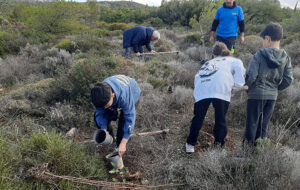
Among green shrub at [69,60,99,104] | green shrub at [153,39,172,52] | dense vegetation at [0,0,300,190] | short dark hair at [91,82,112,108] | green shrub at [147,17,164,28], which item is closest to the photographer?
short dark hair at [91,82,112,108]

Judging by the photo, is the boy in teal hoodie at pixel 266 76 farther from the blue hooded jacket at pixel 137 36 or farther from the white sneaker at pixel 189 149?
the blue hooded jacket at pixel 137 36

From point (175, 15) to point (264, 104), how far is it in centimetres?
1916

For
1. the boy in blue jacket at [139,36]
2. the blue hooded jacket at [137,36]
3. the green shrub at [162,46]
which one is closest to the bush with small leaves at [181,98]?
the boy in blue jacket at [139,36]

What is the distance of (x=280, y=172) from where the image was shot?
85.2 inches

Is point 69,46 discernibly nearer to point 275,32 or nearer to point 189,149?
point 189,149

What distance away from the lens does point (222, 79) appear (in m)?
2.57

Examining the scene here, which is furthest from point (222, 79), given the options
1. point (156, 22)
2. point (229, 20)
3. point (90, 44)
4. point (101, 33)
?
point (156, 22)

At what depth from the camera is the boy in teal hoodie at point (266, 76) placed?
2498mm

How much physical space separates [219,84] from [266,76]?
599 mm

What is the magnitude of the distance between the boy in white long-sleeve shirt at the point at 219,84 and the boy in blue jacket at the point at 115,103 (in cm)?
98

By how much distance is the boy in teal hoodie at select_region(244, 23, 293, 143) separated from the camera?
2.50 metres

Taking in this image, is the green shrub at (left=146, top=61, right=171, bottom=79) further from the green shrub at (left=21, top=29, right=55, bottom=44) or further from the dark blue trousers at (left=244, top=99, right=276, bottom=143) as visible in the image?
the green shrub at (left=21, top=29, right=55, bottom=44)

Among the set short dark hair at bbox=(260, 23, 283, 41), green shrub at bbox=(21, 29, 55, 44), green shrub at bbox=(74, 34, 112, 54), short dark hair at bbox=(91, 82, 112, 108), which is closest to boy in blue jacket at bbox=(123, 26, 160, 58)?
green shrub at bbox=(74, 34, 112, 54)

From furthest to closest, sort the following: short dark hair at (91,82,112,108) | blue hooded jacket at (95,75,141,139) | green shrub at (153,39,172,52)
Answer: green shrub at (153,39,172,52) < blue hooded jacket at (95,75,141,139) < short dark hair at (91,82,112,108)
